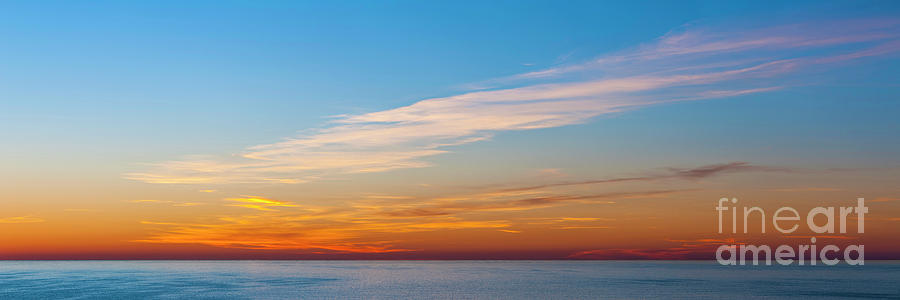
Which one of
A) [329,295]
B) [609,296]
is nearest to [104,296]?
[329,295]

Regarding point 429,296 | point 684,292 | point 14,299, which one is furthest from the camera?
point 684,292

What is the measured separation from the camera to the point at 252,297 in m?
97.0

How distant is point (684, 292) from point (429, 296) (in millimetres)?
37735

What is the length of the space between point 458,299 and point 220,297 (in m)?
31.5

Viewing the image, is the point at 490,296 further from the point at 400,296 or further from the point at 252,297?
the point at 252,297

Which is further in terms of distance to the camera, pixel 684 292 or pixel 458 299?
pixel 684 292

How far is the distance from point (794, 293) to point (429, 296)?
53841mm

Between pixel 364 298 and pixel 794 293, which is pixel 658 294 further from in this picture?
pixel 364 298

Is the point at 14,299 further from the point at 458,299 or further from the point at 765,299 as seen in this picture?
the point at 765,299

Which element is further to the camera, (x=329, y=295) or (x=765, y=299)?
(x=329, y=295)

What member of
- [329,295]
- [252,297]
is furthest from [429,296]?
[252,297]

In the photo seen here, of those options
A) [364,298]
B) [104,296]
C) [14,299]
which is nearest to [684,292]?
[364,298]

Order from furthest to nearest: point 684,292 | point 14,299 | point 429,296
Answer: point 684,292
point 429,296
point 14,299

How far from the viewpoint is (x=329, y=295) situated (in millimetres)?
103188
